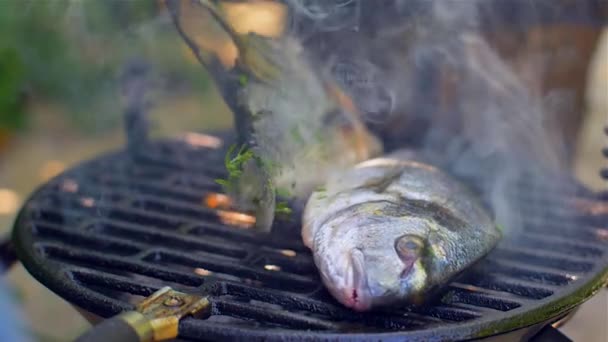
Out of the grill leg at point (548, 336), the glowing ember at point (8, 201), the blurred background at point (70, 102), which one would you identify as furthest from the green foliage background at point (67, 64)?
the grill leg at point (548, 336)

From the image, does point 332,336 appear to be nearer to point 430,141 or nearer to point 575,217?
point 575,217

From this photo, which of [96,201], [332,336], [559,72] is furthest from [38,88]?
[332,336]

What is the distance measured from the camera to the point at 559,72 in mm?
3408

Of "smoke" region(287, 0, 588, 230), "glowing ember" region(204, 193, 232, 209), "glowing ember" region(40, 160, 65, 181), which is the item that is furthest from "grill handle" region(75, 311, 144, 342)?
"glowing ember" region(40, 160, 65, 181)

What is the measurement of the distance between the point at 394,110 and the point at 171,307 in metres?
1.38

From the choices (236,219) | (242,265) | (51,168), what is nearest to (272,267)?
(242,265)

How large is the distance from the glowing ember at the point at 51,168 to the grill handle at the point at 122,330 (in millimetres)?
4181

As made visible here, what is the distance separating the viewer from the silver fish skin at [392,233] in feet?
4.91

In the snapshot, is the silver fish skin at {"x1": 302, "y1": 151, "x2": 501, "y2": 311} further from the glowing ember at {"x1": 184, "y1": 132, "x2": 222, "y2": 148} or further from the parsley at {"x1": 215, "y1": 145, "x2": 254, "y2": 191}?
the glowing ember at {"x1": 184, "y1": 132, "x2": 222, "y2": 148}

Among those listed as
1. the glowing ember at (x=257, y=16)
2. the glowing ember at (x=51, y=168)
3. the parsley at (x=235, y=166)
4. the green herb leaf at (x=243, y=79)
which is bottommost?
the glowing ember at (x=51, y=168)

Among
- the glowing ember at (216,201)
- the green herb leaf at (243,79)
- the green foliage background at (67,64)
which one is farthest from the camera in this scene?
the green foliage background at (67,64)

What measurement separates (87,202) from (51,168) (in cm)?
337

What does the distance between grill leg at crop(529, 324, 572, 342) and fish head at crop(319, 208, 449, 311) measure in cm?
31

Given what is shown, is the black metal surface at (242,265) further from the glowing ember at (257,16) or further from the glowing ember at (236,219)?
the glowing ember at (257,16)
